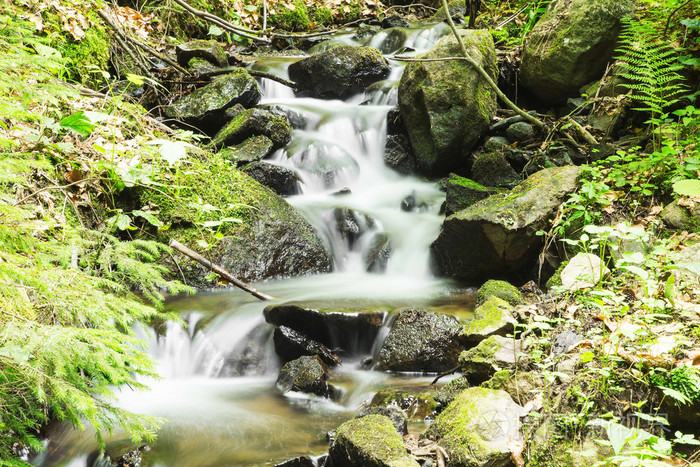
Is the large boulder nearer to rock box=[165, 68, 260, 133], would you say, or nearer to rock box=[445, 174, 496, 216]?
rock box=[445, 174, 496, 216]

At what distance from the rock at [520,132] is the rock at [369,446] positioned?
5.09 m

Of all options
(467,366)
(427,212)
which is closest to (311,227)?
(427,212)

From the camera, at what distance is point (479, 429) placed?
2510mm

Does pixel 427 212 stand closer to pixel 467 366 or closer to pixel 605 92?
pixel 605 92

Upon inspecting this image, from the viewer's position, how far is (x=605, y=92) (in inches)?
237

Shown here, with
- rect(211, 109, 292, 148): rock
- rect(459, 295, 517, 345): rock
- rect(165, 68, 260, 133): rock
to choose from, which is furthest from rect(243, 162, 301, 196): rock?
rect(459, 295, 517, 345): rock

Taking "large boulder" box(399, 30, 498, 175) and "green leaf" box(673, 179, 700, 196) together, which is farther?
"large boulder" box(399, 30, 498, 175)

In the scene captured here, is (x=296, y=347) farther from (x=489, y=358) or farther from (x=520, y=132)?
(x=520, y=132)

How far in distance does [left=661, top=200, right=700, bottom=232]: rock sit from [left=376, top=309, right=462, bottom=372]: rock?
200cm

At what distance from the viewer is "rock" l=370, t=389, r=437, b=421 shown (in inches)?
133

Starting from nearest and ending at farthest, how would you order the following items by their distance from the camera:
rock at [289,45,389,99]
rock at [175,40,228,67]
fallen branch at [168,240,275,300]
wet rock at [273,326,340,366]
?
wet rock at [273,326,340,366]
fallen branch at [168,240,275,300]
rock at [175,40,228,67]
rock at [289,45,389,99]

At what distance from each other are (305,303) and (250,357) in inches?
30.2

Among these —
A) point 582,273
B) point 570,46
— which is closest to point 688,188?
point 582,273

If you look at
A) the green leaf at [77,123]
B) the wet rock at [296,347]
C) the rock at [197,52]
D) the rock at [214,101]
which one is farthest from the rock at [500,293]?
the rock at [197,52]
